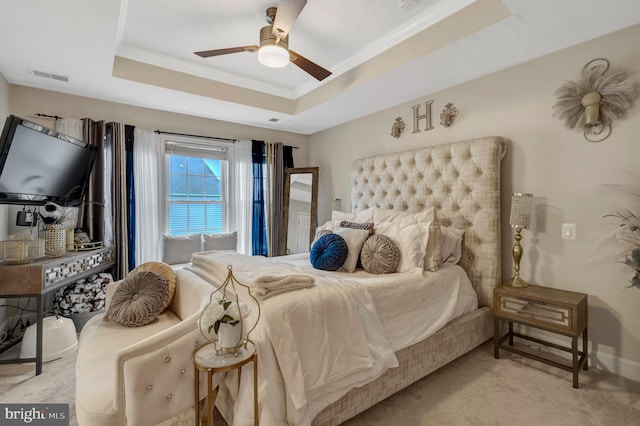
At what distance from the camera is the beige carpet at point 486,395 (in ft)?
5.70

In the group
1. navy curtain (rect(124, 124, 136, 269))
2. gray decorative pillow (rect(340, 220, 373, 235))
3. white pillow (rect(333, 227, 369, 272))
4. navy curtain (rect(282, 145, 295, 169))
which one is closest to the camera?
white pillow (rect(333, 227, 369, 272))

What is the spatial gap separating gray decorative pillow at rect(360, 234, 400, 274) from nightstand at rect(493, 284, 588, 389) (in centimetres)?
84

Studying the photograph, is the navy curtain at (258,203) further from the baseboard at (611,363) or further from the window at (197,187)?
the baseboard at (611,363)

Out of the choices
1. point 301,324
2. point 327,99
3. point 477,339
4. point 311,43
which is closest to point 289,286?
point 301,324

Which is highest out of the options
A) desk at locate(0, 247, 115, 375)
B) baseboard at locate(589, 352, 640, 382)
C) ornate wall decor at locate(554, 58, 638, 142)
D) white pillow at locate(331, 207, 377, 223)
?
ornate wall decor at locate(554, 58, 638, 142)

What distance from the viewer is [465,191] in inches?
110

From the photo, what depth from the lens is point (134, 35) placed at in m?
2.59

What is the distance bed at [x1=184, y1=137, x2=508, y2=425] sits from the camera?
1641 millimetres

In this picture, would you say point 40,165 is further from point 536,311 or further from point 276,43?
point 536,311

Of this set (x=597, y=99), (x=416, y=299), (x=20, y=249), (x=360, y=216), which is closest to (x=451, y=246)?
(x=416, y=299)

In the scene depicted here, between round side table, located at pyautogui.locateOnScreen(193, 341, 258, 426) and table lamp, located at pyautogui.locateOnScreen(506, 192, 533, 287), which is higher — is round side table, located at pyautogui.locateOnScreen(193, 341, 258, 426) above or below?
below

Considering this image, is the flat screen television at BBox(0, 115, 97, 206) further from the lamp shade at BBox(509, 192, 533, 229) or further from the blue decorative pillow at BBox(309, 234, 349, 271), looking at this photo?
the lamp shade at BBox(509, 192, 533, 229)

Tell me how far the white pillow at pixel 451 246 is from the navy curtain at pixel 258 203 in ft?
8.74

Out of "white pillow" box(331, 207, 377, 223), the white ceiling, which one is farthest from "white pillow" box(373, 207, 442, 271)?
the white ceiling
